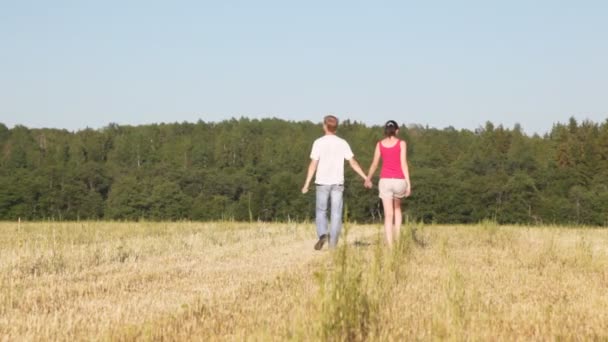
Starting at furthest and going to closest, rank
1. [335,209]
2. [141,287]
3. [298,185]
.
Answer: [298,185]
[335,209]
[141,287]

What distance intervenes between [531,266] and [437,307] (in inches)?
153

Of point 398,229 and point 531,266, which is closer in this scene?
point 531,266

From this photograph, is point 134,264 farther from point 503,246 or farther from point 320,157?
point 503,246

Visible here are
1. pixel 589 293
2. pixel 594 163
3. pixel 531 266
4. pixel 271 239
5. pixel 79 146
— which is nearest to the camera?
pixel 589 293

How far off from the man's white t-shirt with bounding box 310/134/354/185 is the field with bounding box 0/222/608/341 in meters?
1.20

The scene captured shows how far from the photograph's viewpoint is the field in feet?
15.0

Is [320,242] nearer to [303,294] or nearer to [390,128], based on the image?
[390,128]

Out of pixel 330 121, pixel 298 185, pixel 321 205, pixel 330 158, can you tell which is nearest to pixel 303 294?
pixel 321 205

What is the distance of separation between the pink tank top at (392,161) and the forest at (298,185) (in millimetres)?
42709

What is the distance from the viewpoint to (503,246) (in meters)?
11.7

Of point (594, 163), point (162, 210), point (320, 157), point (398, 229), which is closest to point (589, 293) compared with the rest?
point (398, 229)

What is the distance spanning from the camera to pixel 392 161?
34.4ft

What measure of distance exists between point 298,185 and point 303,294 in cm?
8885

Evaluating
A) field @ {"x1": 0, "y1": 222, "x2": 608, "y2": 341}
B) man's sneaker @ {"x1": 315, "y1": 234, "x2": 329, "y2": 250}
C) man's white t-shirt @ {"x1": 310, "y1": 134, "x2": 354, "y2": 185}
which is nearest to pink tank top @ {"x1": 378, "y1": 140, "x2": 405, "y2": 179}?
man's white t-shirt @ {"x1": 310, "y1": 134, "x2": 354, "y2": 185}
